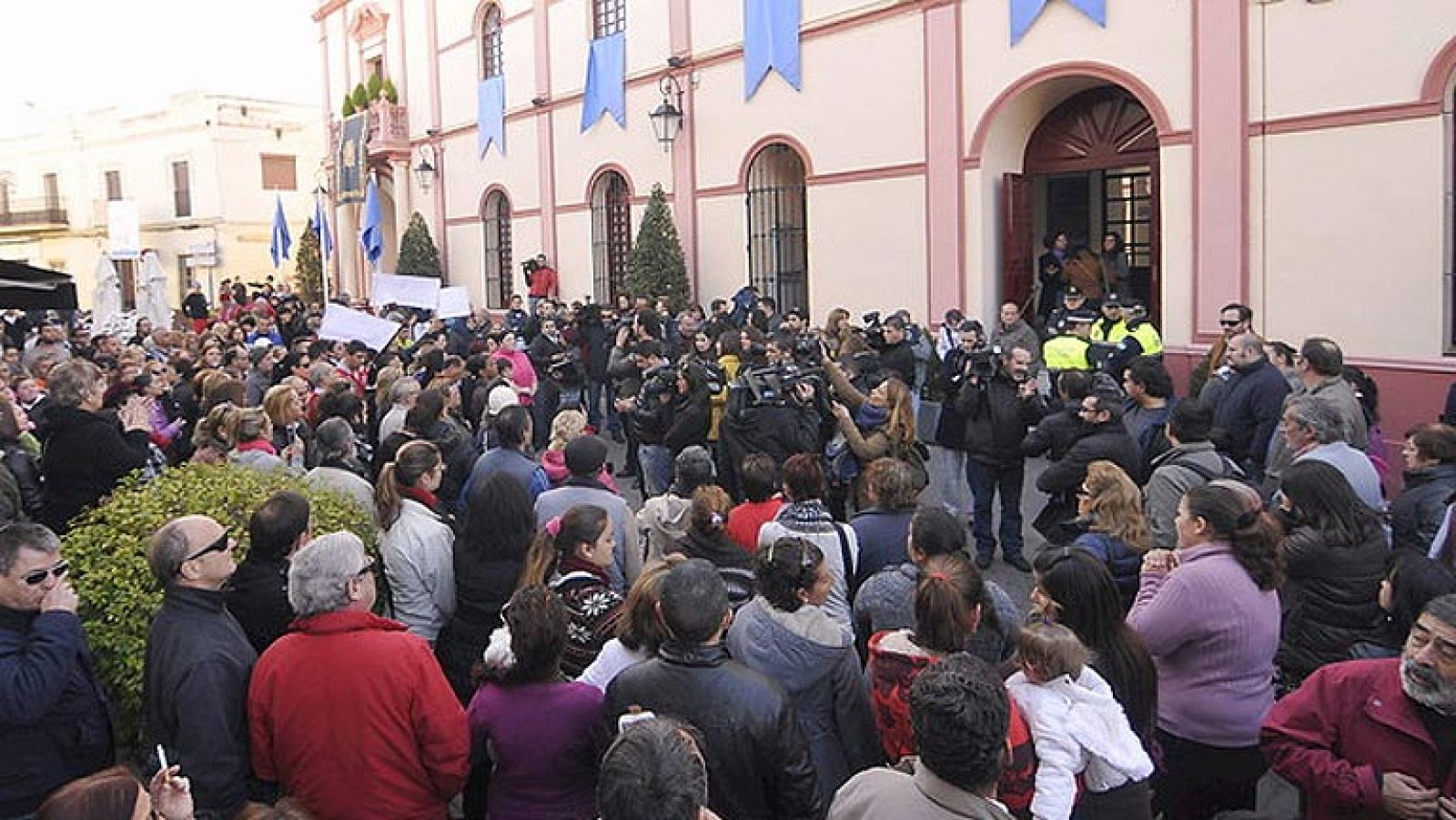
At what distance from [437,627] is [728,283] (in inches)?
549

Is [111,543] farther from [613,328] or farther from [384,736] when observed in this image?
[613,328]

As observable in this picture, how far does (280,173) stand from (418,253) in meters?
21.6

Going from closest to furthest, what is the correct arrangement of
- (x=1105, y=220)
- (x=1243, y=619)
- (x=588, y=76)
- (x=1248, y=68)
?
(x=1243, y=619) < (x=1248, y=68) < (x=1105, y=220) < (x=588, y=76)

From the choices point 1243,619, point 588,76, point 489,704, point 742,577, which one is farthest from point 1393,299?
point 588,76

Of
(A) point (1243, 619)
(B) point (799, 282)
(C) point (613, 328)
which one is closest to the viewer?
(A) point (1243, 619)

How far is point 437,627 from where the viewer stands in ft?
17.6

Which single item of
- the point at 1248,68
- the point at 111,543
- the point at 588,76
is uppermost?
the point at 588,76

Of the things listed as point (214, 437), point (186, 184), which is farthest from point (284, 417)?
point (186, 184)

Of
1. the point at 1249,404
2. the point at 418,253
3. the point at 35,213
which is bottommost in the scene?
the point at 1249,404

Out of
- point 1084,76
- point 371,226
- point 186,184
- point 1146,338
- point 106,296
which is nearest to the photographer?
point 1146,338

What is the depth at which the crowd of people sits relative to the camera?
3.40 meters

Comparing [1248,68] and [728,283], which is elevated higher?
[1248,68]

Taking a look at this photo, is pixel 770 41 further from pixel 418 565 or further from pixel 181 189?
pixel 181 189

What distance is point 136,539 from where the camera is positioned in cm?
471
